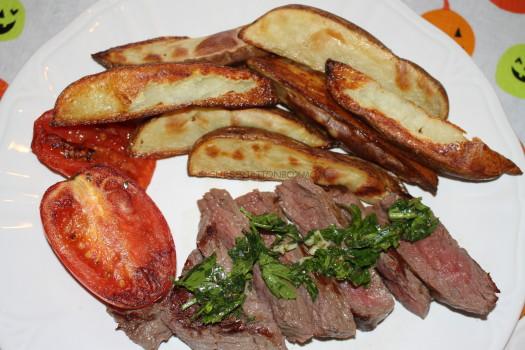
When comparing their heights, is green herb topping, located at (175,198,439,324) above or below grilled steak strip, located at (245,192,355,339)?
above

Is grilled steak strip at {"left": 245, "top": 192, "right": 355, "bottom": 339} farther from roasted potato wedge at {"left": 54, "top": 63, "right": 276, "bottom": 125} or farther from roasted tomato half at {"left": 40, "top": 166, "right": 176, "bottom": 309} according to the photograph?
roasted potato wedge at {"left": 54, "top": 63, "right": 276, "bottom": 125}

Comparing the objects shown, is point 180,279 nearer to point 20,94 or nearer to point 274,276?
point 274,276

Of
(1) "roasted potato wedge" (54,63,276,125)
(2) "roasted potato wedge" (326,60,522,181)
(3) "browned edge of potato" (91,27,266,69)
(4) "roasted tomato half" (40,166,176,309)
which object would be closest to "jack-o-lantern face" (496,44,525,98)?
(2) "roasted potato wedge" (326,60,522,181)

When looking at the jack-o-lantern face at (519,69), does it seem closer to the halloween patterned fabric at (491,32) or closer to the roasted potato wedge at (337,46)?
the halloween patterned fabric at (491,32)

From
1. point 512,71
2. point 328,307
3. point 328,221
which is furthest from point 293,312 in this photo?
point 512,71

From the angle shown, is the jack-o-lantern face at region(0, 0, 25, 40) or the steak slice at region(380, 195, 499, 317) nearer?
the steak slice at region(380, 195, 499, 317)

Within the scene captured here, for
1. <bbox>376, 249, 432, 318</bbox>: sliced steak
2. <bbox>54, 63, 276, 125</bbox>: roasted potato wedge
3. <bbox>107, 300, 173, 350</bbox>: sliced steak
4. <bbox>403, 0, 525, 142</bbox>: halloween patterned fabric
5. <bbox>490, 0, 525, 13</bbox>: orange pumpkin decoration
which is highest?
<bbox>490, 0, 525, 13</bbox>: orange pumpkin decoration

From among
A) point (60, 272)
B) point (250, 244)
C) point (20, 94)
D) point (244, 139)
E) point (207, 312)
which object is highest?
point (244, 139)

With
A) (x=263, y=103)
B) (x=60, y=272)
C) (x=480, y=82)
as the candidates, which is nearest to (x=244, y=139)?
(x=263, y=103)
